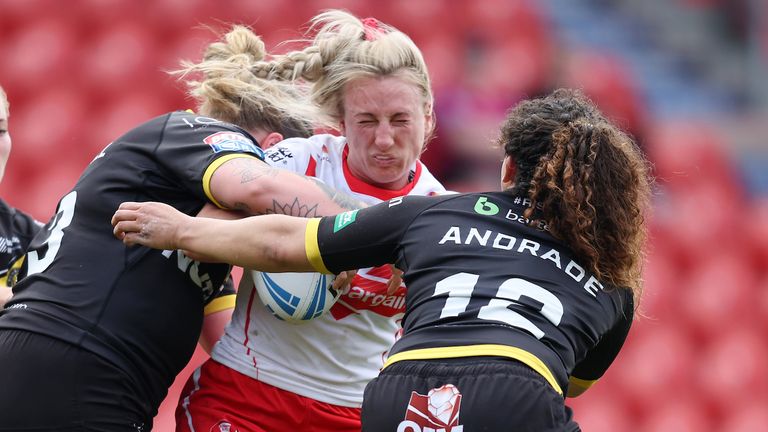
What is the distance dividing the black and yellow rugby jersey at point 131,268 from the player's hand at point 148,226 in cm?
9

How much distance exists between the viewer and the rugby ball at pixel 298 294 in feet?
9.56

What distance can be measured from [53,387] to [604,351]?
52.7 inches

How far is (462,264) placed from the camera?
2488 mm

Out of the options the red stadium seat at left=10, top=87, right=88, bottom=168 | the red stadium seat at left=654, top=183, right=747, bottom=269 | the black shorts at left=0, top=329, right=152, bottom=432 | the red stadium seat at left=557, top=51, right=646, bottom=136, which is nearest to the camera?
the black shorts at left=0, top=329, right=152, bottom=432

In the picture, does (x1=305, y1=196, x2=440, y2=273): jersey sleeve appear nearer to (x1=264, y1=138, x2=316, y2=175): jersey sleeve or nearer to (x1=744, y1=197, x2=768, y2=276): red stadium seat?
(x1=264, y1=138, x2=316, y2=175): jersey sleeve

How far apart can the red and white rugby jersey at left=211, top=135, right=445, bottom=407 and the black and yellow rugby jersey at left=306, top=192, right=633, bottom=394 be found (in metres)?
0.50

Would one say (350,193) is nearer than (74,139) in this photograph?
Yes

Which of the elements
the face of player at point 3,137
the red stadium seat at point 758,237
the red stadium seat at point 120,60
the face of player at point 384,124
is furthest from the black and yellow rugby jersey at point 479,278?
the red stadium seat at point 758,237

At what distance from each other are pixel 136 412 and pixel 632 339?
512cm

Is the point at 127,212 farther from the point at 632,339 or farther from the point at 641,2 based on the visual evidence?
the point at 641,2

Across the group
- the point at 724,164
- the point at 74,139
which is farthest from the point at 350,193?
the point at 724,164

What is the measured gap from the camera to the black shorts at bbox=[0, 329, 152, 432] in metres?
2.63

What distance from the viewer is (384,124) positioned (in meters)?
3.10

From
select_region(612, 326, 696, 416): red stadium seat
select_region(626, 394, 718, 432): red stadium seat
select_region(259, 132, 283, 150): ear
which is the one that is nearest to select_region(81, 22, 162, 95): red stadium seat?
select_region(612, 326, 696, 416): red stadium seat
